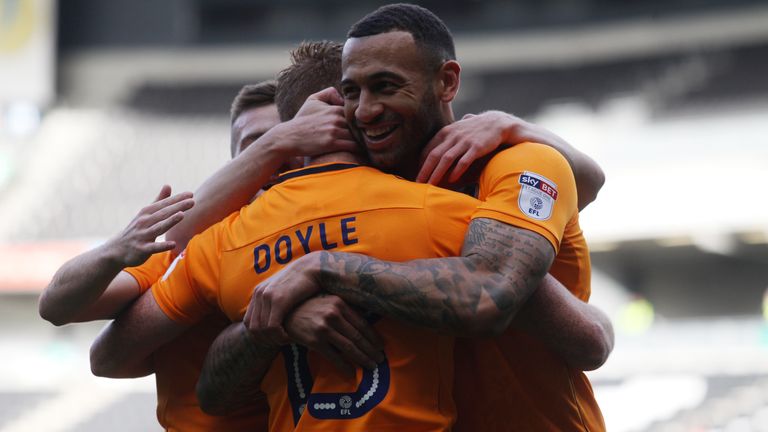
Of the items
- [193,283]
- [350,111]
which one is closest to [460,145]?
[350,111]

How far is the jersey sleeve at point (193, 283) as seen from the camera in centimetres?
234

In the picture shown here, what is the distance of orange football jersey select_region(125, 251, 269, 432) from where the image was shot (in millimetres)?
2627

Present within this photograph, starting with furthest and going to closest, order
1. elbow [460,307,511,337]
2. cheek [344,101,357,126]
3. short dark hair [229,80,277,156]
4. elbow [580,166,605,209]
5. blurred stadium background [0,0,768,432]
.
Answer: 1. blurred stadium background [0,0,768,432]
2. short dark hair [229,80,277,156]
3. elbow [580,166,605,209]
4. cheek [344,101,357,126]
5. elbow [460,307,511,337]

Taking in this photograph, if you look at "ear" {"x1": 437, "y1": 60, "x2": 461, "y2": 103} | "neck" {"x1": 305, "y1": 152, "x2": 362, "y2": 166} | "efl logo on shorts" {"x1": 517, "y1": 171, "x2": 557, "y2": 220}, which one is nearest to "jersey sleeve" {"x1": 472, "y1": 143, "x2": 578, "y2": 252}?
"efl logo on shorts" {"x1": 517, "y1": 171, "x2": 557, "y2": 220}

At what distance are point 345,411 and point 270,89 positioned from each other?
126cm

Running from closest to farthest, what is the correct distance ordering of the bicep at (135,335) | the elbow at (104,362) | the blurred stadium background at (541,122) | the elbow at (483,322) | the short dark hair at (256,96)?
1. the elbow at (483,322)
2. the bicep at (135,335)
3. the elbow at (104,362)
4. the short dark hair at (256,96)
5. the blurred stadium background at (541,122)

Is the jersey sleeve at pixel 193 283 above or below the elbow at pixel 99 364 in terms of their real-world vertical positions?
above

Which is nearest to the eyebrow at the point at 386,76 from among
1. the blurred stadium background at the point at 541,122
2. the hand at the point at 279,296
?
the hand at the point at 279,296

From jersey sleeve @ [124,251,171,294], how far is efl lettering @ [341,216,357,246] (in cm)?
66

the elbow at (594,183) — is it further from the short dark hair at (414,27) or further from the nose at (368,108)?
the nose at (368,108)

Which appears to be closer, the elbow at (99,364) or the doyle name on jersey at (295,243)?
the doyle name on jersey at (295,243)

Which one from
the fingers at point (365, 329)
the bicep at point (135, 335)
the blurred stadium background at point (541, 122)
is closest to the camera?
the fingers at point (365, 329)

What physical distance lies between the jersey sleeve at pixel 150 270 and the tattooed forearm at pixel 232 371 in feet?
0.94

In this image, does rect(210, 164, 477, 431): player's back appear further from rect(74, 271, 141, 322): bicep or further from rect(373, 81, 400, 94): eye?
rect(74, 271, 141, 322): bicep
